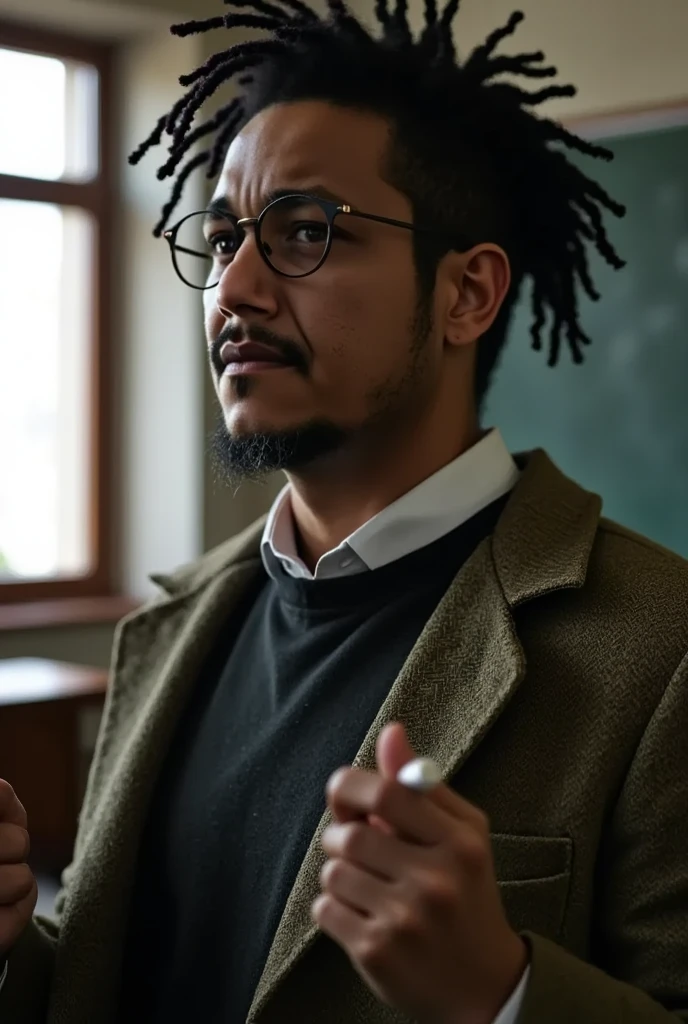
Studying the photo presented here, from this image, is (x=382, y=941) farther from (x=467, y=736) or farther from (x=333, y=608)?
(x=333, y=608)

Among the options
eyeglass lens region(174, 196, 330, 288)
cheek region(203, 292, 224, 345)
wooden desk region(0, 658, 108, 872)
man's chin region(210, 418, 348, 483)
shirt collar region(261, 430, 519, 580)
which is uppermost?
eyeglass lens region(174, 196, 330, 288)

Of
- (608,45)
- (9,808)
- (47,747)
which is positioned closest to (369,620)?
(9,808)

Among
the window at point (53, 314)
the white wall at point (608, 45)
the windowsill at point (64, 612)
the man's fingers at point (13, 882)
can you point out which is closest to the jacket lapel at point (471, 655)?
the man's fingers at point (13, 882)

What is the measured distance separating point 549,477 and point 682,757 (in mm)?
373

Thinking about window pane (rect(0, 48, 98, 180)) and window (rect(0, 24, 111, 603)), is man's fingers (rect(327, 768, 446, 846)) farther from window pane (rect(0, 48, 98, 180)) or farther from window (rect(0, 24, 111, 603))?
window pane (rect(0, 48, 98, 180))

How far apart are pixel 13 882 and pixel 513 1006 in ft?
1.58

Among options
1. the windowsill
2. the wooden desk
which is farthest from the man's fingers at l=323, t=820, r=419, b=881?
the windowsill

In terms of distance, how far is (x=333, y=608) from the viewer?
130 centimetres

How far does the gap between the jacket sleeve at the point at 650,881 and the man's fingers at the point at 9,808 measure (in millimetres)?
505

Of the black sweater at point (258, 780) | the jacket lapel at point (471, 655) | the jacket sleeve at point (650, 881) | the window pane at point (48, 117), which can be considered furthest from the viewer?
the window pane at point (48, 117)

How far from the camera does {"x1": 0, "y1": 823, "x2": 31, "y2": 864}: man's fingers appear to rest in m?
1.11

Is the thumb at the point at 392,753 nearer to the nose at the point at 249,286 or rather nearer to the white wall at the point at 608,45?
the nose at the point at 249,286

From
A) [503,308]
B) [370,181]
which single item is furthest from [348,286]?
[503,308]

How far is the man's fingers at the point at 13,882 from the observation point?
111 cm
